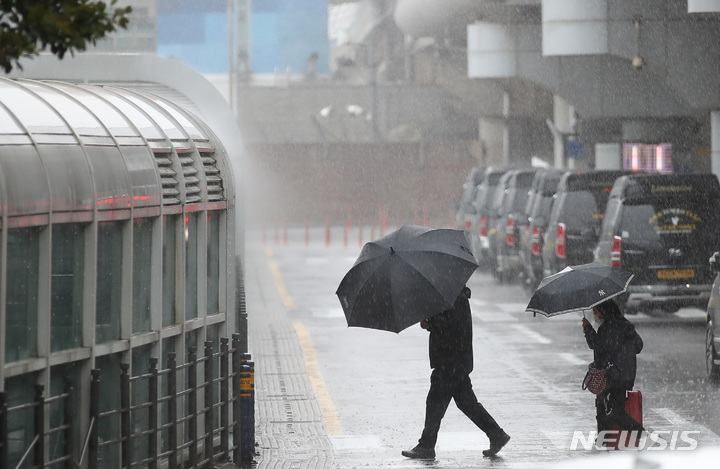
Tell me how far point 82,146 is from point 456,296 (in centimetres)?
293

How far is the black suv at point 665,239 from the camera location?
19391 millimetres

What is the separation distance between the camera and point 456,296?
10320 mm

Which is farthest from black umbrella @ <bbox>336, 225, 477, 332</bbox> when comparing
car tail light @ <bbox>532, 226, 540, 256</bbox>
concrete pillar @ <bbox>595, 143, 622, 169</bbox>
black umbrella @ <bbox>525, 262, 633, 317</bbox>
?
concrete pillar @ <bbox>595, 143, 622, 169</bbox>

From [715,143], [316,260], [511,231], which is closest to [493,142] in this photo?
[316,260]

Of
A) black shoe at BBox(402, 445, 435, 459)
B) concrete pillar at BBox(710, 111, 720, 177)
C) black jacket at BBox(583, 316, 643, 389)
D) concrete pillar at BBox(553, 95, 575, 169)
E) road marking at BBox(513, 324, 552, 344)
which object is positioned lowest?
black shoe at BBox(402, 445, 435, 459)

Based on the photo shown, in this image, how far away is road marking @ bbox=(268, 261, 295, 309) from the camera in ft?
81.9

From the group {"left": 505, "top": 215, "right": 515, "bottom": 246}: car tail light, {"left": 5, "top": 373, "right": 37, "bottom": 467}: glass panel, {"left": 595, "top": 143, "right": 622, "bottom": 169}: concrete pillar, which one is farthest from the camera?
{"left": 595, "top": 143, "right": 622, "bottom": 169}: concrete pillar

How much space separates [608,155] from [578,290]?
2557 centimetres

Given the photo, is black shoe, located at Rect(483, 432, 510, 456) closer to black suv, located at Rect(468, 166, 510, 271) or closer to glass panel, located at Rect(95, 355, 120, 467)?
glass panel, located at Rect(95, 355, 120, 467)

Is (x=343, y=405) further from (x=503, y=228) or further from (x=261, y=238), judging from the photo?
(x=261, y=238)

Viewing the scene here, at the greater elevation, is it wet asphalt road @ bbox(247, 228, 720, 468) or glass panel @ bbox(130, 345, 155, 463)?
glass panel @ bbox(130, 345, 155, 463)

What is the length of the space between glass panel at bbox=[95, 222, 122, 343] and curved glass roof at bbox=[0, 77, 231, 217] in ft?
0.58

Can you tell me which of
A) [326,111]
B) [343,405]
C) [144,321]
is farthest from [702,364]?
[326,111]

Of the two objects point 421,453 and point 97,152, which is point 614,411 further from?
point 97,152
